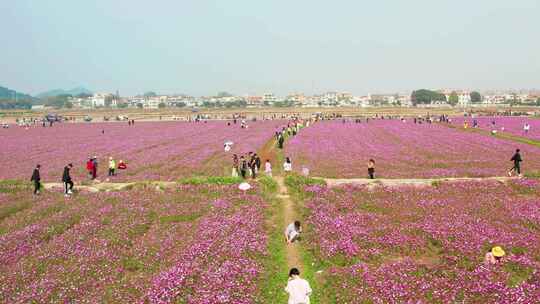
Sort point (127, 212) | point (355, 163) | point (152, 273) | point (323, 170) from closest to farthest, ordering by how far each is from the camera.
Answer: point (152, 273) < point (127, 212) < point (323, 170) < point (355, 163)

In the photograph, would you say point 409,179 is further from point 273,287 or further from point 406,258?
point 273,287

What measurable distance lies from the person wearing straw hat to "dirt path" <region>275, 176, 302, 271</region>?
6088mm

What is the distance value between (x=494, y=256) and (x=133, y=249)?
1248 cm

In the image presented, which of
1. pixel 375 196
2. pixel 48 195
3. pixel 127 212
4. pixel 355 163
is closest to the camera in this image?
pixel 127 212

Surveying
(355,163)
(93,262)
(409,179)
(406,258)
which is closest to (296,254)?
(406,258)

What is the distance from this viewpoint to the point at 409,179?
1069 inches

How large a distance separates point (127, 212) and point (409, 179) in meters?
18.3

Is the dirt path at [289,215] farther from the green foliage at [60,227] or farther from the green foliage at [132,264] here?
the green foliage at [60,227]

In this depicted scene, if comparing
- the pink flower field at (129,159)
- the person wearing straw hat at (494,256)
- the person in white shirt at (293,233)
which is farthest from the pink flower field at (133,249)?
the pink flower field at (129,159)

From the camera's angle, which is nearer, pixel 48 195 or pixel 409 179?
pixel 48 195

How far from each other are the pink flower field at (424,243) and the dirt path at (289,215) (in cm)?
67

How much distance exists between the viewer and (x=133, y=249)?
14695mm

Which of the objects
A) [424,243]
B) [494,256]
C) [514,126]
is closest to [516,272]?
[494,256]

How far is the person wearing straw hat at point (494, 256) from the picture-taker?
12.8 metres
